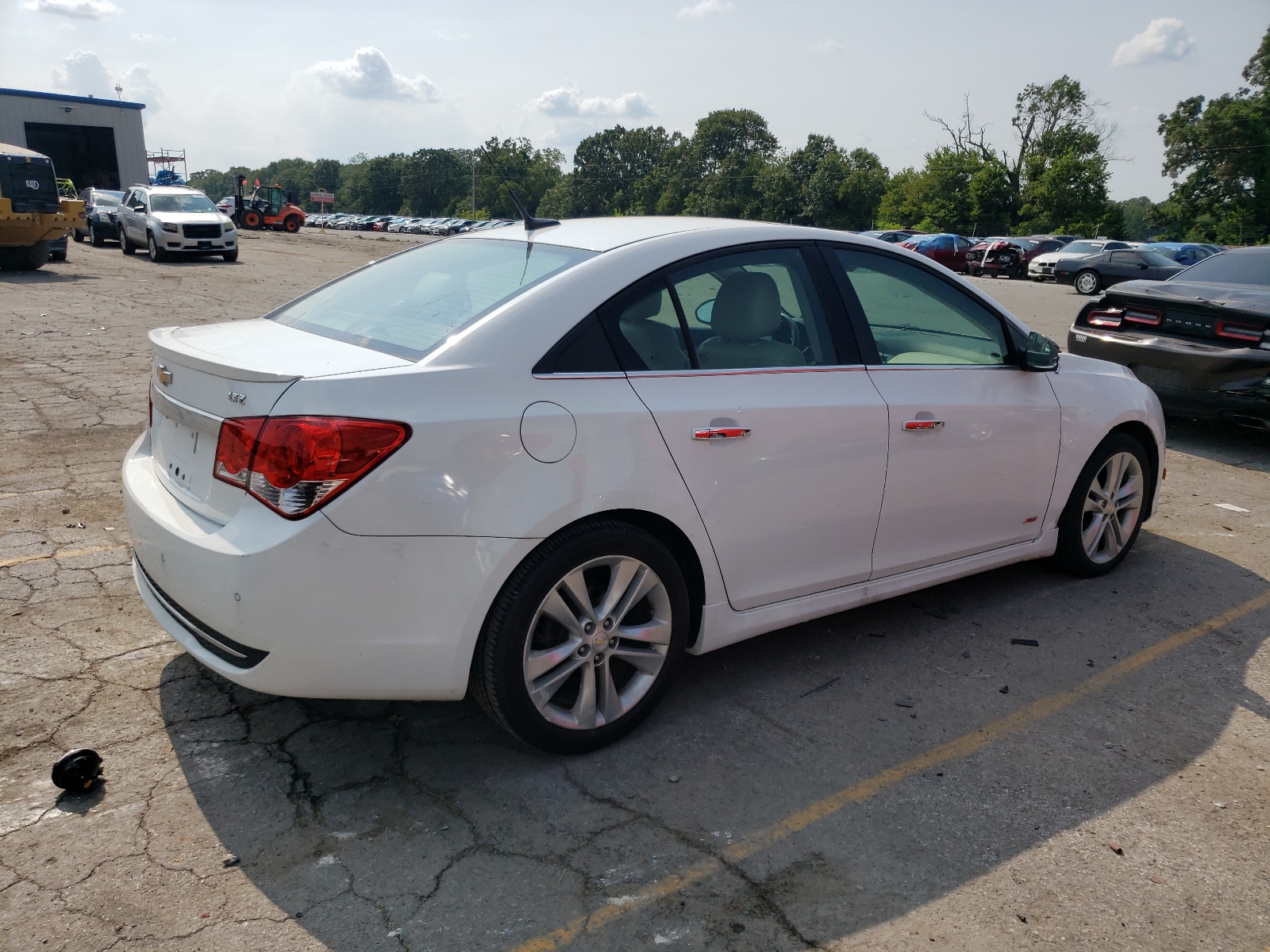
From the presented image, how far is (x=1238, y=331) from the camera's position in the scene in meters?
7.23

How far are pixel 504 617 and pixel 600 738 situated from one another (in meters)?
0.59

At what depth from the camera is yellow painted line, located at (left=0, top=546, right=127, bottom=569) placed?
436 cm

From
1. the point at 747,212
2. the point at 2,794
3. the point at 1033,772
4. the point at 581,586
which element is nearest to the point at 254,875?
the point at 2,794

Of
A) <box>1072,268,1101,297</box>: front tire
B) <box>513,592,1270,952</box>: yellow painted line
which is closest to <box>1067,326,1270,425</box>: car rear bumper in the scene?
<box>513,592,1270,952</box>: yellow painted line

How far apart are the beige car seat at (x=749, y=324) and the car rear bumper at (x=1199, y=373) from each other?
16.5ft

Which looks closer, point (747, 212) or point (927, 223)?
point (927, 223)

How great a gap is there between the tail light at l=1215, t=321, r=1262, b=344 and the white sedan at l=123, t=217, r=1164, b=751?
4.09 meters

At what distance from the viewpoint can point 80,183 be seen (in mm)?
46500

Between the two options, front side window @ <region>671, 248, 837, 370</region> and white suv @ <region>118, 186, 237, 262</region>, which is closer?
front side window @ <region>671, 248, 837, 370</region>

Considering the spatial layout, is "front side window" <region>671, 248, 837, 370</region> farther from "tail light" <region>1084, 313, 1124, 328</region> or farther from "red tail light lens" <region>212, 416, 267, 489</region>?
"tail light" <region>1084, 313, 1124, 328</region>

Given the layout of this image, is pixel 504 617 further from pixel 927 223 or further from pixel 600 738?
pixel 927 223

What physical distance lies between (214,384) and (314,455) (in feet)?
1.64

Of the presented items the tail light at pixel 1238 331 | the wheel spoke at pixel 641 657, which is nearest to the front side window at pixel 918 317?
the wheel spoke at pixel 641 657

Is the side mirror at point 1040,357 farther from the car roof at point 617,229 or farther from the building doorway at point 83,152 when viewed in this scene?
the building doorway at point 83,152
